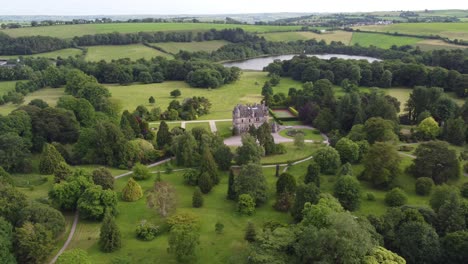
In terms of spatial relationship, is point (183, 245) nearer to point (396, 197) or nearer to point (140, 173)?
point (140, 173)

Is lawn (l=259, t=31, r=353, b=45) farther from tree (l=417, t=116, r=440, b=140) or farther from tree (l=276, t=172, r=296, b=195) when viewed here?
tree (l=276, t=172, r=296, b=195)

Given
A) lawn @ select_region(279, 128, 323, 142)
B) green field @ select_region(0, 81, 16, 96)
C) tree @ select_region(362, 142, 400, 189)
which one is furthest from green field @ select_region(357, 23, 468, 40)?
green field @ select_region(0, 81, 16, 96)

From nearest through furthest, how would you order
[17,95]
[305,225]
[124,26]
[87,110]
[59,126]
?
[305,225] → [59,126] → [87,110] → [17,95] → [124,26]

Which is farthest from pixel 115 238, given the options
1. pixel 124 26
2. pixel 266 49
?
pixel 124 26

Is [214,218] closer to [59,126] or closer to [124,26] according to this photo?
[59,126]

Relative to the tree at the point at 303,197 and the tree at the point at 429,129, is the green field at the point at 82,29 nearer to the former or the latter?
the tree at the point at 429,129

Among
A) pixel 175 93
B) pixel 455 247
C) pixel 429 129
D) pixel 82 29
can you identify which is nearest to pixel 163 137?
pixel 175 93
